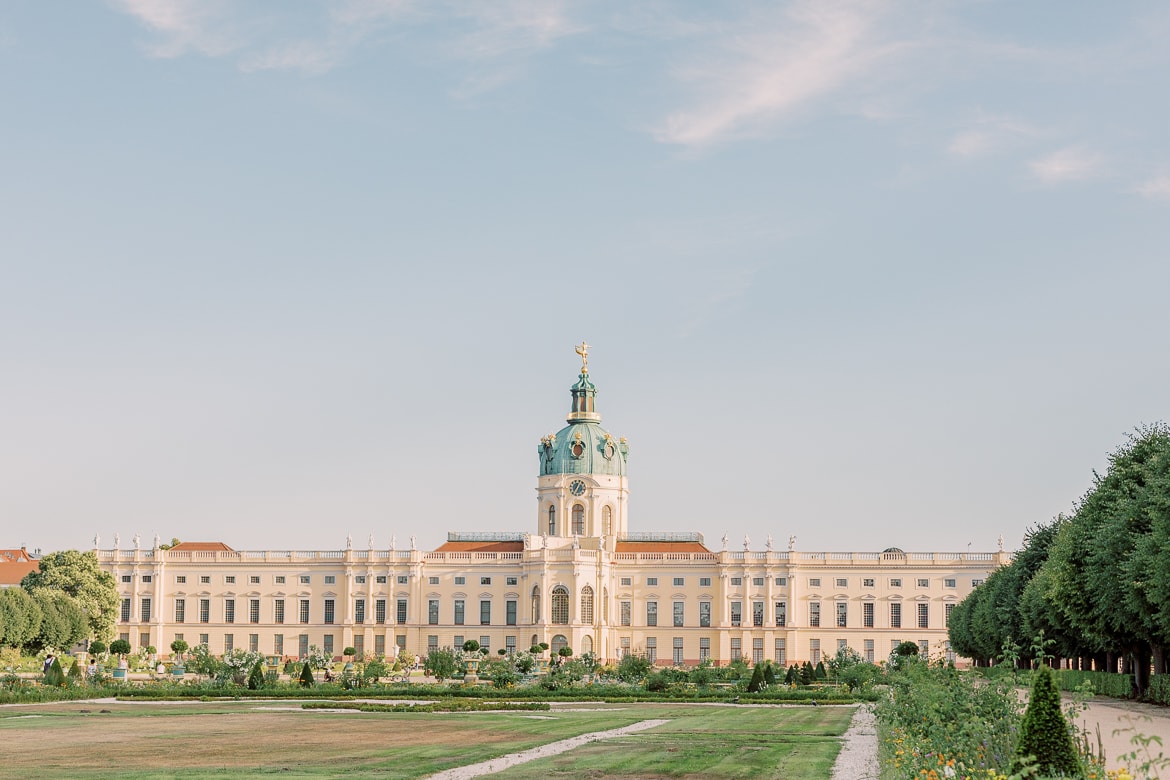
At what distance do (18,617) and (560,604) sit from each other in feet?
135

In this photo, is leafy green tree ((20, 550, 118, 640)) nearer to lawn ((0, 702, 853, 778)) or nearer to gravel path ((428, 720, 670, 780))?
lawn ((0, 702, 853, 778))

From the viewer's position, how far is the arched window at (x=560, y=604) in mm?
108000

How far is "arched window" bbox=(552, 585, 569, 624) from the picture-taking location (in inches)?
4252

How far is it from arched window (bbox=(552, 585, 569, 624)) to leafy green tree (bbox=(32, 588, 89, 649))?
34.1 meters

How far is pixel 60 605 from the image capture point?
288 ft

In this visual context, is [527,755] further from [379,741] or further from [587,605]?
[587,605]

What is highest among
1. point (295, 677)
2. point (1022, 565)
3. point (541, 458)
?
point (541, 458)

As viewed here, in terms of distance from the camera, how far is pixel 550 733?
102ft

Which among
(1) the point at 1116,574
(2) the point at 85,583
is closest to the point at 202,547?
(2) the point at 85,583

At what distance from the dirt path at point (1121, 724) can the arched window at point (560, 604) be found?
64983mm

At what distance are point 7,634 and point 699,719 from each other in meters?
55.7

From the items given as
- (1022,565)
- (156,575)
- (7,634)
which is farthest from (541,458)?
(1022,565)

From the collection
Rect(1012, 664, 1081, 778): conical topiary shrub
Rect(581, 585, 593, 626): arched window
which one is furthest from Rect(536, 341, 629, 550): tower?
Rect(1012, 664, 1081, 778): conical topiary shrub

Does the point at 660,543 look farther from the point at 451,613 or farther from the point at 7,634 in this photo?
the point at 7,634
